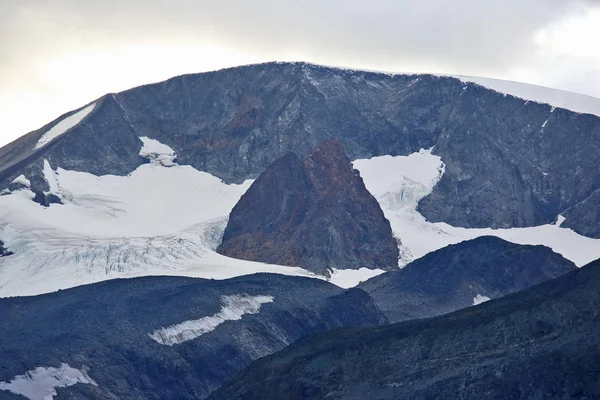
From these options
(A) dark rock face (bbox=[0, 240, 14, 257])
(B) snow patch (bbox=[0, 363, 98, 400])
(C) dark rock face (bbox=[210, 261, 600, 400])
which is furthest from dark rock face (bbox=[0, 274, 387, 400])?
(A) dark rock face (bbox=[0, 240, 14, 257])

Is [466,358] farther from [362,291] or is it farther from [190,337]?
[362,291]

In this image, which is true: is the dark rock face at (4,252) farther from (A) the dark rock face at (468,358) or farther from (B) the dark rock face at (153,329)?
(A) the dark rock face at (468,358)

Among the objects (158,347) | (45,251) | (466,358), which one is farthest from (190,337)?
(466,358)

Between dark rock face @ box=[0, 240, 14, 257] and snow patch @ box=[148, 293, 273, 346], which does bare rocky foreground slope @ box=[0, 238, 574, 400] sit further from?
dark rock face @ box=[0, 240, 14, 257]

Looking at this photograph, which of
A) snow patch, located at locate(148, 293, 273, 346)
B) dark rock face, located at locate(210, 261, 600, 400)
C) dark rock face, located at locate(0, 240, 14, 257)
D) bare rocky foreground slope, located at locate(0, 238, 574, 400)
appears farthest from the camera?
dark rock face, located at locate(0, 240, 14, 257)

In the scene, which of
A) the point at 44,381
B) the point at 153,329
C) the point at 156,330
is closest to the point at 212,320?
the point at 156,330

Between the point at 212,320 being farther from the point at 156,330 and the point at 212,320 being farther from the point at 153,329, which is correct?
the point at 153,329

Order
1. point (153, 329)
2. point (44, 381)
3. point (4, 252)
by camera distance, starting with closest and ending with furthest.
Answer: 1. point (44, 381)
2. point (153, 329)
3. point (4, 252)
